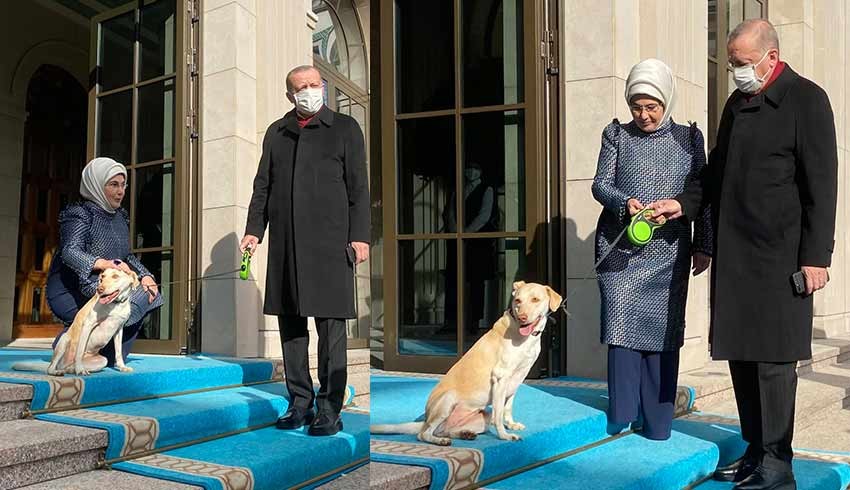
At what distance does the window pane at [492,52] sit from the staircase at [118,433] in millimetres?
1407

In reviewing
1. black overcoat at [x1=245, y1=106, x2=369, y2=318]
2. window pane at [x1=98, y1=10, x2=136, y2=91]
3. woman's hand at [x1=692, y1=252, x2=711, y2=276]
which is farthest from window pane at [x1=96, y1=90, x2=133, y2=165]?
woman's hand at [x1=692, y1=252, x2=711, y2=276]

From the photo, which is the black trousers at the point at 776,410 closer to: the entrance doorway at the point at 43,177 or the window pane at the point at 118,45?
the window pane at the point at 118,45

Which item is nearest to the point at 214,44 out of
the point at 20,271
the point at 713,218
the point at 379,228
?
the point at 379,228

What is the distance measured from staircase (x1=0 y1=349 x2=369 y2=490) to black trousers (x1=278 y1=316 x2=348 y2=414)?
66 mm

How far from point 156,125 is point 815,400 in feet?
10.3

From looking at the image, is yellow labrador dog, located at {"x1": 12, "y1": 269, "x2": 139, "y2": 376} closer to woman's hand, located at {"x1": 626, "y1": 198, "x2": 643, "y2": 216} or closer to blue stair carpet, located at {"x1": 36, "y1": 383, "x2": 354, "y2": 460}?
blue stair carpet, located at {"x1": 36, "y1": 383, "x2": 354, "y2": 460}

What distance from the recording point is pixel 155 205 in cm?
323

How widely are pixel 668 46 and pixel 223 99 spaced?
1901 millimetres

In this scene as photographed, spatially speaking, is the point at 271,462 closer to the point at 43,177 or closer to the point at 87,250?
the point at 87,250

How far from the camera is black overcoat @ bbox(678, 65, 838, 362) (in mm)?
1719

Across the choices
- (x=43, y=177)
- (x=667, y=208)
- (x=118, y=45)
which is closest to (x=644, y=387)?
(x=667, y=208)

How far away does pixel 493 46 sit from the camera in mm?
2957

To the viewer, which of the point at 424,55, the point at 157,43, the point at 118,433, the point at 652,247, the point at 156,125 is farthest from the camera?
the point at 157,43

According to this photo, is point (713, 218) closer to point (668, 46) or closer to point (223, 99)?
point (668, 46)
